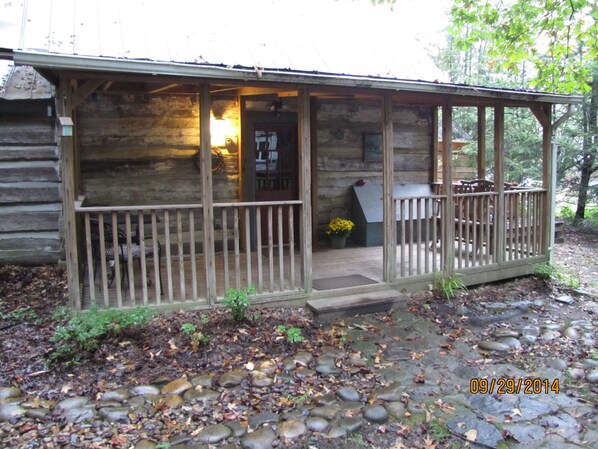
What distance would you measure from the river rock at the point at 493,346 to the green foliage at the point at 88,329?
10.3ft

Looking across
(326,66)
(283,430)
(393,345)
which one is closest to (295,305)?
(393,345)

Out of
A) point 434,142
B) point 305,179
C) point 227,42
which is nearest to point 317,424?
point 305,179

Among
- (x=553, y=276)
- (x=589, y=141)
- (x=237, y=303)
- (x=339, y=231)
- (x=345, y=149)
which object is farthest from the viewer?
(x=589, y=141)

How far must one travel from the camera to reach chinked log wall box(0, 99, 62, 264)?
22.2ft

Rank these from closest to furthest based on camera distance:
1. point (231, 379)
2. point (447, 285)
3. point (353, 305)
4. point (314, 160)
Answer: point (231, 379) < point (353, 305) < point (447, 285) < point (314, 160)

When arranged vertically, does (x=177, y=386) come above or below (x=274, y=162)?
below

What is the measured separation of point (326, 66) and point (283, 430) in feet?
12.0

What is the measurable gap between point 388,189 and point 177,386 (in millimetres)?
3314

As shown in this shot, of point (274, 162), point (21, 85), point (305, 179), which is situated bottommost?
point (305, 179)

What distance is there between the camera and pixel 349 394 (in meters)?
3.71

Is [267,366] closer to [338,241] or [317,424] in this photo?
[317,424]

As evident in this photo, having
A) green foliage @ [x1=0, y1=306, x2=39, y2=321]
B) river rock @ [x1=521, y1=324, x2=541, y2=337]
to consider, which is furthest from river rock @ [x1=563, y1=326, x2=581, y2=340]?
green foliage @ [x1=0, y1=306, x2=39, y2=321]

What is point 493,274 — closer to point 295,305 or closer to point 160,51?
point 295,305

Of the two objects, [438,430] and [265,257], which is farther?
[265,257]
